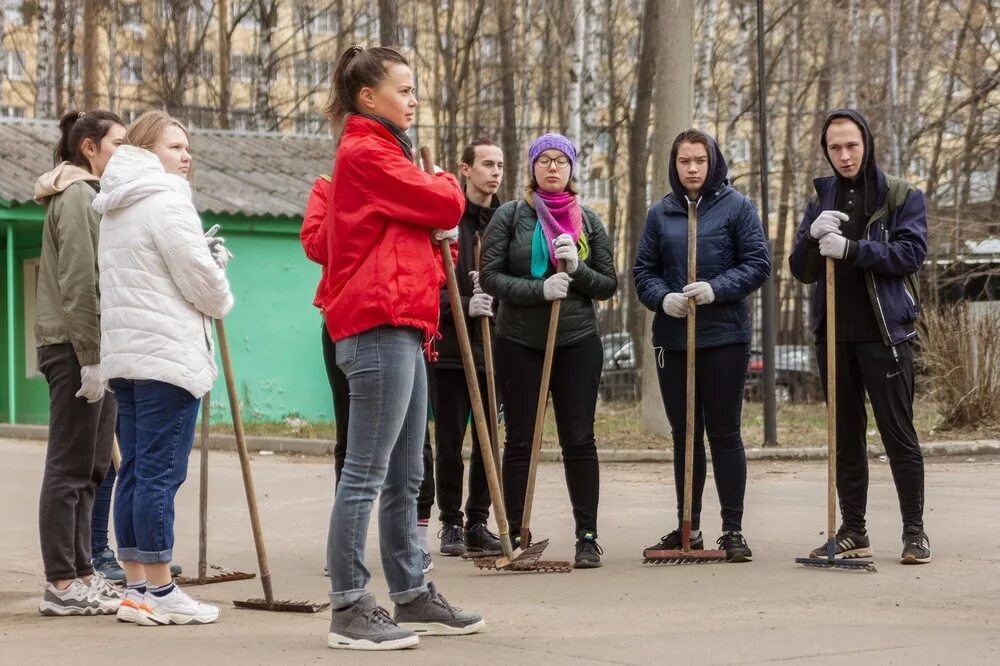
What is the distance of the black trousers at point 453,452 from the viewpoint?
25.4ft

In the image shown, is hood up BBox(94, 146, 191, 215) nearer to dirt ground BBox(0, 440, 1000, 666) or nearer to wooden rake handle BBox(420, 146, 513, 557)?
wooden rake handle BBox(420, 146, 513, 557)

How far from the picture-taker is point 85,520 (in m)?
6.28

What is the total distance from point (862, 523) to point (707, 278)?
139 cm

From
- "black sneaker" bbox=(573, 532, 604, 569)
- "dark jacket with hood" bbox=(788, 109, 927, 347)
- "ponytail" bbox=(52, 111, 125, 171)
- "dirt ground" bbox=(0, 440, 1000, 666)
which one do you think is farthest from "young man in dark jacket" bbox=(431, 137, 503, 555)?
"ponytail" bbox=(52, 111, 125, 171)

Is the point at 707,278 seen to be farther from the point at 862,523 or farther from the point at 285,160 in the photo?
the point at 285,160

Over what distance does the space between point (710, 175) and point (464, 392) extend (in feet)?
5.40

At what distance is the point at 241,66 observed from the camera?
4350cm

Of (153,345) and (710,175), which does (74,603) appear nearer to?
(153,345)

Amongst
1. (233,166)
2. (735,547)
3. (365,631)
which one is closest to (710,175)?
(735,547)

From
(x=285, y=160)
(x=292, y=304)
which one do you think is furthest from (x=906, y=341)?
(x=285, y=160)

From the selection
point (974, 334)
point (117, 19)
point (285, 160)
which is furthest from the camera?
point (117, 19)

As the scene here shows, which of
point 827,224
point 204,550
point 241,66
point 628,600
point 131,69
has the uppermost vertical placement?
point 241,66

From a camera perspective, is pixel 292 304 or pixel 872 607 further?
pixel 292 304

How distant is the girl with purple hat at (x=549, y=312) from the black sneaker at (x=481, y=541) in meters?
0.23
